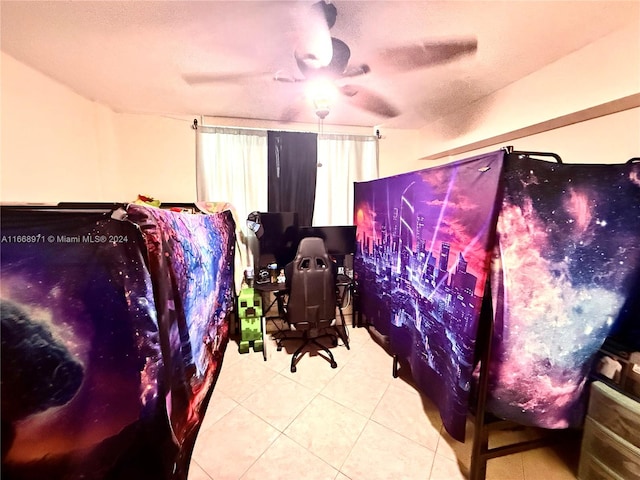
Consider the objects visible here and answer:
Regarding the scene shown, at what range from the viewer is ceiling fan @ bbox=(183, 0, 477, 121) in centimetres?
115

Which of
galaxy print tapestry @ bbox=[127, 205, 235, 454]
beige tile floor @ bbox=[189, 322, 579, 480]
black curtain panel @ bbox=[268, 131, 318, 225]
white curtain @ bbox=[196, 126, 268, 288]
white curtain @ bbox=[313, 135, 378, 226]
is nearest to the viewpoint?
galaxy print tapestry @ bbox=[127, 205, 235, 454]

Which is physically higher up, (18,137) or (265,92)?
(265,92)

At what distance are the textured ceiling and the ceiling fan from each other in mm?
30

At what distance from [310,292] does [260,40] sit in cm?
181

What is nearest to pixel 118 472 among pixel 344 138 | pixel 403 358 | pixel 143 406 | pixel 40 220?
pixel 143 406

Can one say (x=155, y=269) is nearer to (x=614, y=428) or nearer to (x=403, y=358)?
(x=403, y=358)

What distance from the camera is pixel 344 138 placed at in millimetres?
3090

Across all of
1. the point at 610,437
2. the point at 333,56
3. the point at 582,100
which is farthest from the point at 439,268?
the point at 582,100

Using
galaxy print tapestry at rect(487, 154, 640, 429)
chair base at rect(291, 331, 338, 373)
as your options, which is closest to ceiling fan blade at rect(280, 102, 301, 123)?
galaxy print tapestry at rect(487, 154, 640, 429)

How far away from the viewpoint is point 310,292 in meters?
2.05

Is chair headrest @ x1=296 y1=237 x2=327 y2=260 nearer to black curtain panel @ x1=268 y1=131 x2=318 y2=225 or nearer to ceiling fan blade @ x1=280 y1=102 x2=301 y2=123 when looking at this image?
black curtain panel @ x1=268 y1=131 x2=318 y2=225

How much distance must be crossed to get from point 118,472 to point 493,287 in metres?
1.81

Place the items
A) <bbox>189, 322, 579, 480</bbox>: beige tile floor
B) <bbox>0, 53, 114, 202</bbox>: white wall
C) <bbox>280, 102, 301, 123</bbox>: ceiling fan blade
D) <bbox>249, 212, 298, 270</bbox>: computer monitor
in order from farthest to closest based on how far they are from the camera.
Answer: <bbox>249, 212, 298, 270</bbox>: computer monitor, <bbox>280, 102, 301, 123</bbox>: ceiling fan blade, <bbox>0, 53, 114, 202</bbox>: white wall, <bbox>189, 322, 579, 480</bbox>: beige tile floor

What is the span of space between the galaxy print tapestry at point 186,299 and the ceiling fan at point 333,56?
3.66 feet
